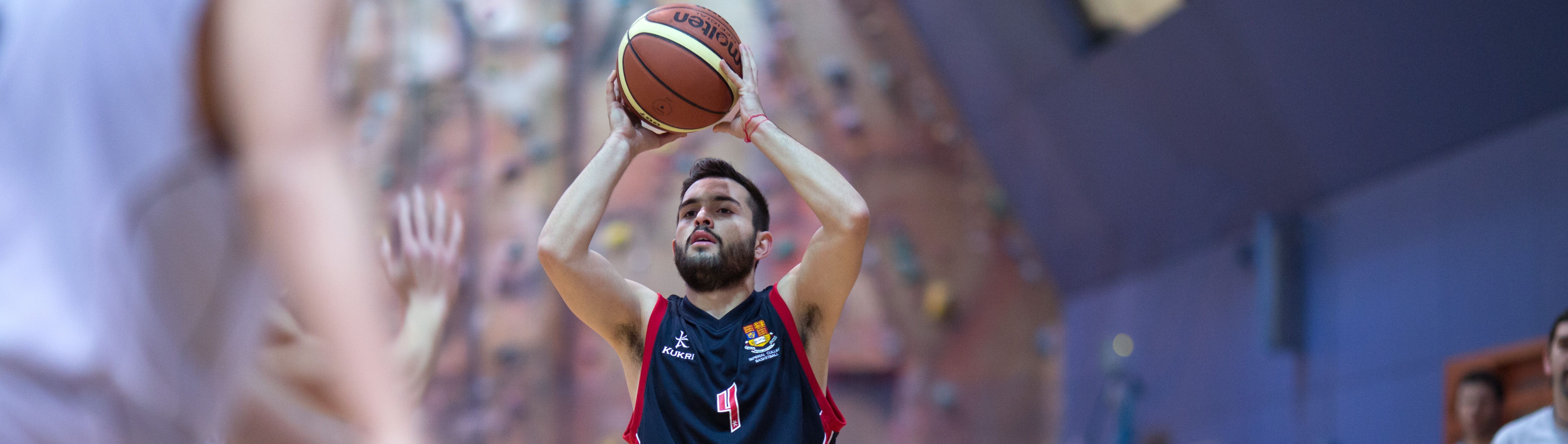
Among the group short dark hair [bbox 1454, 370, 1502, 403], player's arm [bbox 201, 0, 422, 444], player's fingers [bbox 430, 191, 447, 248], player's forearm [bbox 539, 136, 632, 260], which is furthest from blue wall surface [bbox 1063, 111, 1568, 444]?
player's arm [bbox 201, 0, 422, 444]

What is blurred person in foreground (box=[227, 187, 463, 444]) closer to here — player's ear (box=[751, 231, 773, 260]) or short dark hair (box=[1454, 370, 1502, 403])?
player's ear (box=[751, 231, 773, 260])

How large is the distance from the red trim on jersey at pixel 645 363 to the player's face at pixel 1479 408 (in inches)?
182

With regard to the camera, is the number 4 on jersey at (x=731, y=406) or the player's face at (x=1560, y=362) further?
the player's face at (x=1560, y=362)

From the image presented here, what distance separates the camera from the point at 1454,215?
7000mm

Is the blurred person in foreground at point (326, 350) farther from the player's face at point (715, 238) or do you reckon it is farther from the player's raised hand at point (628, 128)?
the player's face at point (715, 238)

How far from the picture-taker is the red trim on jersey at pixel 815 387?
3.39 m

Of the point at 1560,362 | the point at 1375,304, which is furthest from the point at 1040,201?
the point at 1560,362

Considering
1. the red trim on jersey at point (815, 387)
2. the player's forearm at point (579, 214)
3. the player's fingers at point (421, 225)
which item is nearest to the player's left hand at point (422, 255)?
the player's fingers at point (421, 225)

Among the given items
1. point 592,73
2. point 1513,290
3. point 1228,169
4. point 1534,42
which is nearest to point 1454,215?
point 1513,290

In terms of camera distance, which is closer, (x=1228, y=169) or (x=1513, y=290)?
(x=1513, y=290)

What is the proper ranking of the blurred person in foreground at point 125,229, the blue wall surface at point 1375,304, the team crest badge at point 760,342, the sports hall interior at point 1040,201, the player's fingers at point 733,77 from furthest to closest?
the sports hall interior at point 1040,201, the blue wall surface at point 1375,304, the player's fingers at point 733,77, the team crest badge at point 760,342, the blurred person in foreground at point 125,229

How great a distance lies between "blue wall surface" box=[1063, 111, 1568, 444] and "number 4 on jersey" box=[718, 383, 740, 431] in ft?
15.7

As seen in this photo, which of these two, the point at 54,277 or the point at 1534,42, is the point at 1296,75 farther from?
the point at 54,277

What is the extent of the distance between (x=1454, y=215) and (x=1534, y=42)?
1.21m
